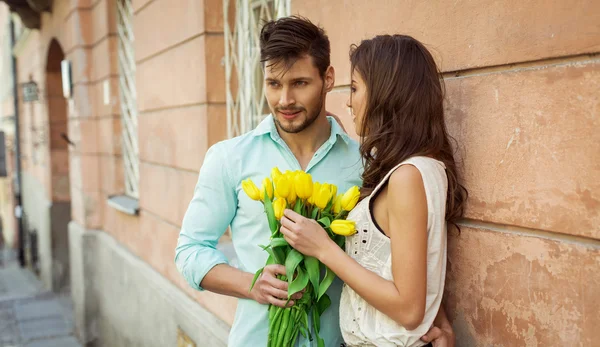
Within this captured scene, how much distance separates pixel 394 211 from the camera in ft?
5.33

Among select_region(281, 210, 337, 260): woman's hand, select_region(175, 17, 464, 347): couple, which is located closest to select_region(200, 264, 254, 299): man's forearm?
select_region(175, 17, 464, 347): couple

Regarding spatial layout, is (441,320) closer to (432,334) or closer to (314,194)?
(432,334)

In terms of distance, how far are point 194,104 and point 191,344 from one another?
5.42 ft

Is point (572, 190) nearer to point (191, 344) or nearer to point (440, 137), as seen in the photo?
point (440, 137)

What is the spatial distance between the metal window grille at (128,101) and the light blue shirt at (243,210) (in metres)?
4.53

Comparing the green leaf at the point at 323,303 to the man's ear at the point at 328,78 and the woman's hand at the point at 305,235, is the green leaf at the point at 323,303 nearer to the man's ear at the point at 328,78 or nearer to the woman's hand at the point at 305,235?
the woman's hand at the point at 305,235

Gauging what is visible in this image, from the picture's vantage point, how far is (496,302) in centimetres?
185

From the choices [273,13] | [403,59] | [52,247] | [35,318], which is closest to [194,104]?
[273,13]

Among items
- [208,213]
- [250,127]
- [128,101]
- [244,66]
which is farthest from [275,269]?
[128,101]

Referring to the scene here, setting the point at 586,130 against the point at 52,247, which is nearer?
the point at 586,130

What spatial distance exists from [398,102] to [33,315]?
883cm

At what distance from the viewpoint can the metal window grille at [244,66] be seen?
3.89 meters

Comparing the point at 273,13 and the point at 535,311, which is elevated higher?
the point at 273,13

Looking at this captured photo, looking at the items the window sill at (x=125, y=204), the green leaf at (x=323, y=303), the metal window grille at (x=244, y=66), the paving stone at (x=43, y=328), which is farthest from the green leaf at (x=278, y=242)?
the paving stone at (x=43, y=328)
